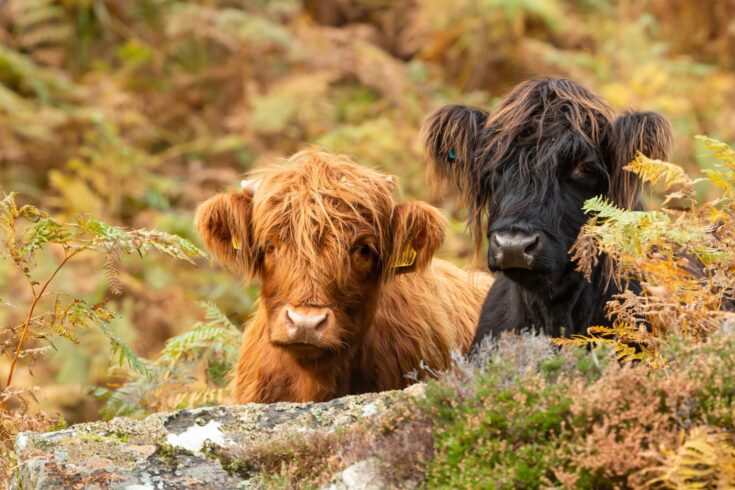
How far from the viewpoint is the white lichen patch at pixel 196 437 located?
3.99 m

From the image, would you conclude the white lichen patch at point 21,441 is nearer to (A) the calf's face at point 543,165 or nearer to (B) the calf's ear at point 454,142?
(A) the calf's face at point 543,165

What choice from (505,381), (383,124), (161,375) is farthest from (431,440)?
(383,124)

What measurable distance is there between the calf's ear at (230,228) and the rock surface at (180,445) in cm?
151

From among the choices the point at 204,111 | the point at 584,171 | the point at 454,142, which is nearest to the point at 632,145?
the point at 584,171

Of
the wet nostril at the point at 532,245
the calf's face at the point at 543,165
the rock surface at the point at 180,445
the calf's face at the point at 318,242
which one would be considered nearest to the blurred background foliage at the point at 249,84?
the calf's face at the point at 318,242

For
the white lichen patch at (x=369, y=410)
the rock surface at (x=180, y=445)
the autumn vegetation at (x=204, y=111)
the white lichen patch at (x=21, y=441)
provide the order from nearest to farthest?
the rock surface at (x=180, y=445) → the white lichen patch at (x=21, y=441) → the white lichen patch at (x=369, y=410) → the autumn vegetation at (x=204, y=111)

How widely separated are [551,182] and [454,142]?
2.70 ft

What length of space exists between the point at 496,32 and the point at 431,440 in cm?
1225

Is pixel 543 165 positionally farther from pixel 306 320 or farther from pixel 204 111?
pixel 204 111

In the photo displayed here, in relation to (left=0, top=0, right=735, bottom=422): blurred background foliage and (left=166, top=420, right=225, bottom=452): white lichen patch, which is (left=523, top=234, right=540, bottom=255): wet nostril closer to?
(left=166, top=420, right=225, bottom=452): white lichen patch

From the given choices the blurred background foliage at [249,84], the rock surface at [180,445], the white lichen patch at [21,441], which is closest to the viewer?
the rock surface at [180,445]

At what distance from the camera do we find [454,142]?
5.78 metres

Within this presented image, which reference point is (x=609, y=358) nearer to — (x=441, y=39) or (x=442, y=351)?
(x=442, y=351)

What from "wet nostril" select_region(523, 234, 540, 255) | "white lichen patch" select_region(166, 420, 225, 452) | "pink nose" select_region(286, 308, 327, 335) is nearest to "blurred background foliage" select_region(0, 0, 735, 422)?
"pink nose" select_region(286, 308, 327, 335)
